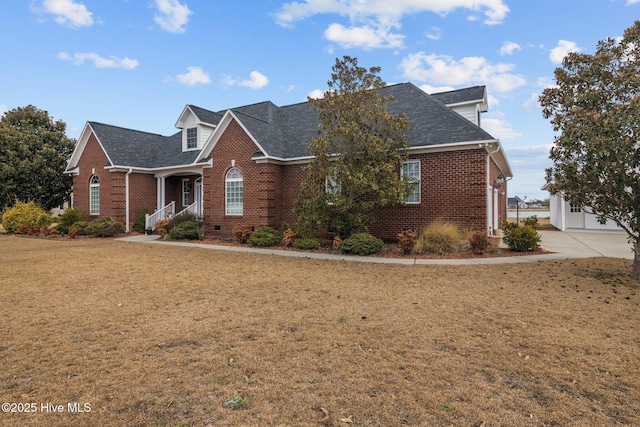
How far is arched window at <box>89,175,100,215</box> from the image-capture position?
72.8 ft

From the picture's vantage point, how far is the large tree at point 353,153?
1240cm

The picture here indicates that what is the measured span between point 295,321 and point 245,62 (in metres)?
14.6

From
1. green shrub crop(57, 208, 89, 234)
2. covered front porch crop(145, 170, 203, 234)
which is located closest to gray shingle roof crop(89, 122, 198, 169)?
covered front porch crop(145, 170, 203, 234)

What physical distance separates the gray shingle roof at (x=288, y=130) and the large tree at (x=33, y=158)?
5710 millimetres

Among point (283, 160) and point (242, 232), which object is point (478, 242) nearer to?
point (283, 160)

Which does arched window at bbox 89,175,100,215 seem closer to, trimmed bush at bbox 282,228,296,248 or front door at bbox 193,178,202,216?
front door at bbox 193,178,202,216

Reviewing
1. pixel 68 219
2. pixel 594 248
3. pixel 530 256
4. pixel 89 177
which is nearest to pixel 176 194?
pixel 89 177

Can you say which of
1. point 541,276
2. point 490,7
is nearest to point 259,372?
point 541,276

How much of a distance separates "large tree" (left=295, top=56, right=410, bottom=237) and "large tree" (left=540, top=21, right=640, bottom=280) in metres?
5.02

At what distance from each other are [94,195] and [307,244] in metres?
16.6

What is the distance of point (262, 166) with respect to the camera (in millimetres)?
16125

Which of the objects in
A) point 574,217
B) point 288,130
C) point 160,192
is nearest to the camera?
point 288,130

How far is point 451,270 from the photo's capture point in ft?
30.9

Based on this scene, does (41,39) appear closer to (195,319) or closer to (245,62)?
(245,62)
